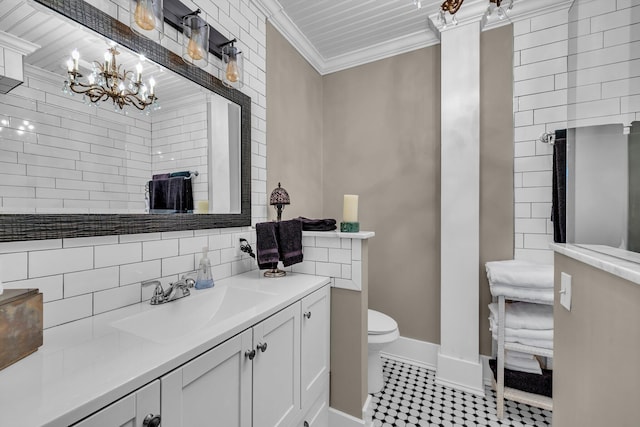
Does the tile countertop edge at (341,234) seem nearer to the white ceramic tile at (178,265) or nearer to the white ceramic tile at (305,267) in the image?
the white ceramic tile at (305,267)

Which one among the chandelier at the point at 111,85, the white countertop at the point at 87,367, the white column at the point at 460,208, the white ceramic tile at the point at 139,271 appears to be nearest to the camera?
the white countertop at the point at 87,367

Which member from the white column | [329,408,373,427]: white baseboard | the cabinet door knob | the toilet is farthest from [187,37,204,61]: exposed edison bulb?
[329,408,373,427]: white baseboard

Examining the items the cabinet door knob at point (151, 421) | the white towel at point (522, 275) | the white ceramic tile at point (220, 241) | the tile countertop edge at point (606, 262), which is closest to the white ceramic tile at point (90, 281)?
the white ceramic tile at point (220, 241)

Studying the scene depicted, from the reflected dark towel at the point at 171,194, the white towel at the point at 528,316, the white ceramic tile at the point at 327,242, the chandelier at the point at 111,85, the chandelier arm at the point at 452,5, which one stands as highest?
the chandelier arm at the point at 452,5

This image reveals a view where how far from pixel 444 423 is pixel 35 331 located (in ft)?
6.63

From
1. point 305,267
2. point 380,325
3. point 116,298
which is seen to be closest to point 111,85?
point 116,298

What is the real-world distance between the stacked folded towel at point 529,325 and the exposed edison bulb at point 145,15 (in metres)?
2.47

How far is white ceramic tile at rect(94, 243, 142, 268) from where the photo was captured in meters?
1.03

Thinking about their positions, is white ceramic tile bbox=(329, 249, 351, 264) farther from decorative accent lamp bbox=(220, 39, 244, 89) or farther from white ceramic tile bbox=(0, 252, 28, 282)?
white ceramic tile bbox=(0, 252, 28, 282)

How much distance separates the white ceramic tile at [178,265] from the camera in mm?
1270

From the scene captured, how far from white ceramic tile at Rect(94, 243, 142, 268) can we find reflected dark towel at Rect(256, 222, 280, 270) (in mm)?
559

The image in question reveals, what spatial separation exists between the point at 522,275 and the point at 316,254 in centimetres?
124

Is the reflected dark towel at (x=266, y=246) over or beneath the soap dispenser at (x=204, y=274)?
over

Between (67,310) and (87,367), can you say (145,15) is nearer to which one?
(67,310)
